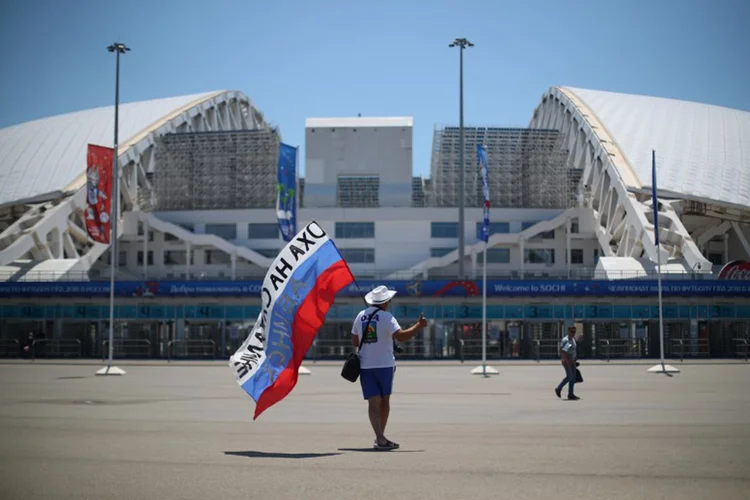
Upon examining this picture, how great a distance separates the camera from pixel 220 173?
67.0m

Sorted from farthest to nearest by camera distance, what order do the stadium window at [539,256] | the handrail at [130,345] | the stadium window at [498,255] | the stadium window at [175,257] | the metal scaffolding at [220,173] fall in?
the metal scaffolding at [220,173], the stadium window at [175,257], the stadium window at [539,256], the stadium window at [498,255], the handrail at [130,345]

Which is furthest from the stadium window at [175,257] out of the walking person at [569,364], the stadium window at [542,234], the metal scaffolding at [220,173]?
the walking person at [569,364]

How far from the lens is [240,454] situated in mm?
10094

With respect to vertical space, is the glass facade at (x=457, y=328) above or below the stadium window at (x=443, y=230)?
below

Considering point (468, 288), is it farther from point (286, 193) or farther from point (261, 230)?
point (261, 230)

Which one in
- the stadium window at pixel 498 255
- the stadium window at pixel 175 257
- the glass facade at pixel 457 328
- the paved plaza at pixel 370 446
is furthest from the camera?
the stadium window at pixel 175 257

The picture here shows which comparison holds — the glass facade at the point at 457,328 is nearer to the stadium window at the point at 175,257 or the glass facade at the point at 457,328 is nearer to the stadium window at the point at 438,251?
the stadium window at the point at 438,251

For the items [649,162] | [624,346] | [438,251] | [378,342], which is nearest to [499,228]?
[438,251]

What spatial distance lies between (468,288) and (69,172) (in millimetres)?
32193

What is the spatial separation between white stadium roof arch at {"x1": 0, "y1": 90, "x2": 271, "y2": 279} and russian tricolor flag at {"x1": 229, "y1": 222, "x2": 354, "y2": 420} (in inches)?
1809

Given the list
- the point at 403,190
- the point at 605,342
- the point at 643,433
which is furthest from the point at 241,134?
the point at 643,433

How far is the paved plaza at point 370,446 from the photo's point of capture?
7949 millimetres

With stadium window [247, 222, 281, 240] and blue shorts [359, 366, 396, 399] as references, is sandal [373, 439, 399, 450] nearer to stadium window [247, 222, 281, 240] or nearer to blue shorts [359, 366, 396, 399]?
blue shorts [359, 366, 396, 399]

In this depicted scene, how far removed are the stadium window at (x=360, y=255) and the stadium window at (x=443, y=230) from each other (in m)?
4.18
